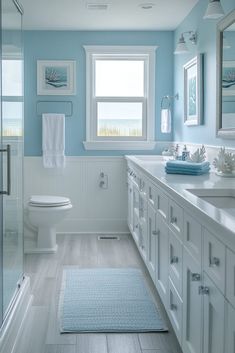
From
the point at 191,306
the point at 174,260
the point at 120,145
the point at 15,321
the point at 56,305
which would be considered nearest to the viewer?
the point at 191,306

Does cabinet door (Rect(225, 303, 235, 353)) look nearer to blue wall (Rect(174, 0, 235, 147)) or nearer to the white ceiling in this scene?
blue wall (Rect(174, 0, 235, 147))

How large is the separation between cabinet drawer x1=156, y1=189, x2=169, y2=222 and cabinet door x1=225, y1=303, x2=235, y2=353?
1171 millimetres

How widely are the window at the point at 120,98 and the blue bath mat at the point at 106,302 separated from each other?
1861mm

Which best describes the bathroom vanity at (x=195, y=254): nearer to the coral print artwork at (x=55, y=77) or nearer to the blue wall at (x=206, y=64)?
the blue wall at (x=206, y=64)

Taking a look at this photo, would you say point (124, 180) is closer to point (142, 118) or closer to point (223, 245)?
point (142, 118)

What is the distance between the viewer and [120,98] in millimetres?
5488

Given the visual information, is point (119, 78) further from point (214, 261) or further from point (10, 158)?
point (214, 261)

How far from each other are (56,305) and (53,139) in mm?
2414

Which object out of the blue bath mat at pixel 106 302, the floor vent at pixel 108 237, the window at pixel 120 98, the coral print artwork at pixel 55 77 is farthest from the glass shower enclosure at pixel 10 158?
the window at pixel 120 98

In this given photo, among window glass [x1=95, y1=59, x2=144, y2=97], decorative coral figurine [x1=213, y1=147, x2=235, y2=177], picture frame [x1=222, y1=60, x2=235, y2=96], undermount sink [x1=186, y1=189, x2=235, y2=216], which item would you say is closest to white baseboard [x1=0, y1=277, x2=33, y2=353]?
undermount sink [x1=186, y1=189, x2=235, y2=216]

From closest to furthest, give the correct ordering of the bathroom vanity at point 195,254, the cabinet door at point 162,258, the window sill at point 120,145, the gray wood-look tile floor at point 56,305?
the bathroom vanity at point 195,254
the gray wood-look tile floor at point 56,305
the cabinet door at point 162,258
the window sill at point 120,145

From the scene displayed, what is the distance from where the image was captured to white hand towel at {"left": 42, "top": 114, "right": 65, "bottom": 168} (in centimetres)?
524

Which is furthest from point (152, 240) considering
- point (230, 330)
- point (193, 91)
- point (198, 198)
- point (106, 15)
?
point (106, 15)

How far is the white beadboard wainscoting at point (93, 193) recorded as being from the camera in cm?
543
